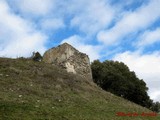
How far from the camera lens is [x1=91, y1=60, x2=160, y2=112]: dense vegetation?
195 ft

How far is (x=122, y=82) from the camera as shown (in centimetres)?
6066

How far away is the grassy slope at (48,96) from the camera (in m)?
18.0

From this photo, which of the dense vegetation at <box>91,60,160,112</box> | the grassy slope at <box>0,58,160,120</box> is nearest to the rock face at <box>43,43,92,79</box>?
the grassy slope at <box>0,58,160,120</box>

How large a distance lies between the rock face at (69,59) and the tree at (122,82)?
82.4 ft

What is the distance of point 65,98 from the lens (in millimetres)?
23422

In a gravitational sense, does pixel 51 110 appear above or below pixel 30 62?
below

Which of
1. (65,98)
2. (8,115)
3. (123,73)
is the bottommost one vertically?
(8,115)

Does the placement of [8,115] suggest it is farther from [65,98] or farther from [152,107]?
[152,107]

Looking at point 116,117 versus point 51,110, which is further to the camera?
point 116,117

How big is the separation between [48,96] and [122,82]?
39.1 meters

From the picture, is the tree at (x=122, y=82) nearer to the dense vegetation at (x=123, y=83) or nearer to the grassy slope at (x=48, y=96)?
the dense vegetation at (x=123, y=83)

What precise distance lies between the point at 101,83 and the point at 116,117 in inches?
1653

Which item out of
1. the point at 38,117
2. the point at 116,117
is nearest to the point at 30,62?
the point at 116,117

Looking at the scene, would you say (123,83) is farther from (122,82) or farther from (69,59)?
(69,59)
